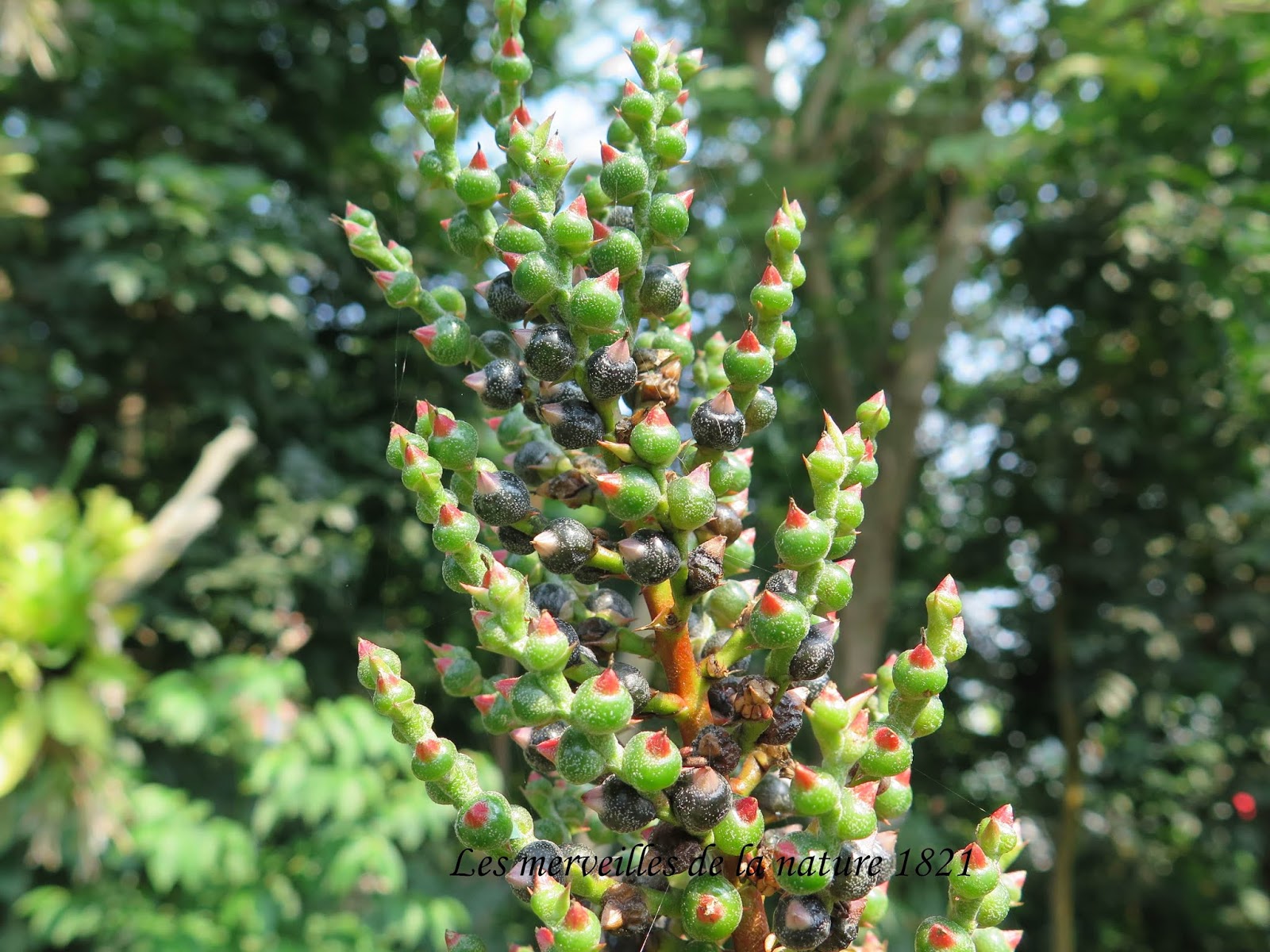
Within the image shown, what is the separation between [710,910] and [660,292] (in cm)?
44

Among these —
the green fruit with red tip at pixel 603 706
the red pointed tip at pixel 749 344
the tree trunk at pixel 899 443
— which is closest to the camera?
the green fruit with red tip at pixel 603 706

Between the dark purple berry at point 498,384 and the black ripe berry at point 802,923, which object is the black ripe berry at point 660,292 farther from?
the black ripe berry at point 802,923

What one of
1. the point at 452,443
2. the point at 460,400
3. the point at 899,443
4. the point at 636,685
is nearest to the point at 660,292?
the point at 452,443

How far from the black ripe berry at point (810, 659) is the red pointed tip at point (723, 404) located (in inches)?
7.0

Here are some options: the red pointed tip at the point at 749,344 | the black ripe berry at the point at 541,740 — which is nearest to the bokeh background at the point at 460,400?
the black ripe berry at the point at 541,740

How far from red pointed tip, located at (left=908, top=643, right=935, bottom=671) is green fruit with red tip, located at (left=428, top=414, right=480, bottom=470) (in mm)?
343

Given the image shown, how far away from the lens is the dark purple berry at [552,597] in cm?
70

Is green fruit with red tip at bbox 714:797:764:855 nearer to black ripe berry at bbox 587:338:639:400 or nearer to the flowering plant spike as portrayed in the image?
the flowering plant spike

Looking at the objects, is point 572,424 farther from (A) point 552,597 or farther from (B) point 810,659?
(B) point 810,659

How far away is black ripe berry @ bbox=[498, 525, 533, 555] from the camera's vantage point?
707 millimetres

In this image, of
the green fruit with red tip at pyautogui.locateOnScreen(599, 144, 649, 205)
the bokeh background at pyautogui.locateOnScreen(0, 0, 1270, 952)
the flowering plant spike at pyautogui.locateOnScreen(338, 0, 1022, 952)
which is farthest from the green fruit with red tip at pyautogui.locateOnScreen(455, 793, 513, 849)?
the bokeh background at pyautogui.locateOnScreen(0, 0, 1270, 952)

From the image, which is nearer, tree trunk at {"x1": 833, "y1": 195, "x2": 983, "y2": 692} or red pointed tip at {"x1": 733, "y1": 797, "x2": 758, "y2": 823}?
red pointed tip at {"x1": 733, "y1": 797, "x2": 758, "y2": 823}

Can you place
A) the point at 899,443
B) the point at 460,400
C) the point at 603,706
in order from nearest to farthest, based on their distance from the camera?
the point at 603,706 → the point at 460,400 → the point at 899,443

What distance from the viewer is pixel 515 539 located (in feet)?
2.33
